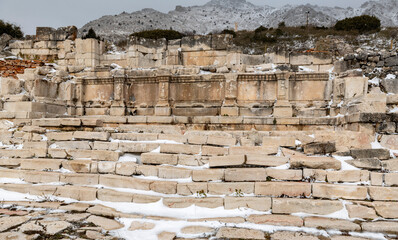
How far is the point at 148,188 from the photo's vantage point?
16.4 ft

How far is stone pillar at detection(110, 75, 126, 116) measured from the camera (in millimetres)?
9789

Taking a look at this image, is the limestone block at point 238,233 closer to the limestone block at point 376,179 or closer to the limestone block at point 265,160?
the limestone block at point 265,160

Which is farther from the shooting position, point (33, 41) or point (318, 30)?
point (318, 30)

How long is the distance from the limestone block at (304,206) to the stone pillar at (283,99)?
464 cm

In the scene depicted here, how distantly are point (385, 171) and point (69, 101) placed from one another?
947 centimetres

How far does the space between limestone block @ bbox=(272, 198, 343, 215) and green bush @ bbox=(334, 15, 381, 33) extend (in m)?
37.8

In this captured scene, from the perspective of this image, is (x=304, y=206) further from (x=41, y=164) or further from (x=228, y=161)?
(x=41, y=164)

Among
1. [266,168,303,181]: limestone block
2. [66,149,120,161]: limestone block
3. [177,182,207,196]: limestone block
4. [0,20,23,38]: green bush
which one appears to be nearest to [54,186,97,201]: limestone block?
[66,149,120,161]: limestone block

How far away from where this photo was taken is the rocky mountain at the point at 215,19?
55156 mm

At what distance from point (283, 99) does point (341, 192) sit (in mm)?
4791

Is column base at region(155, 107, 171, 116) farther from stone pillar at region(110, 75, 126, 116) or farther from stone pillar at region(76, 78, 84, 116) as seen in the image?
stone pillar at region(76, 78, 84, 116)

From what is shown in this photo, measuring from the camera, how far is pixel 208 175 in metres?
5.00

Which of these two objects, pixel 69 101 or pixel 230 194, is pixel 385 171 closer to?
pixel 230 194

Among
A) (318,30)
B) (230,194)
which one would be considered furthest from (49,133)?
(318,30)
